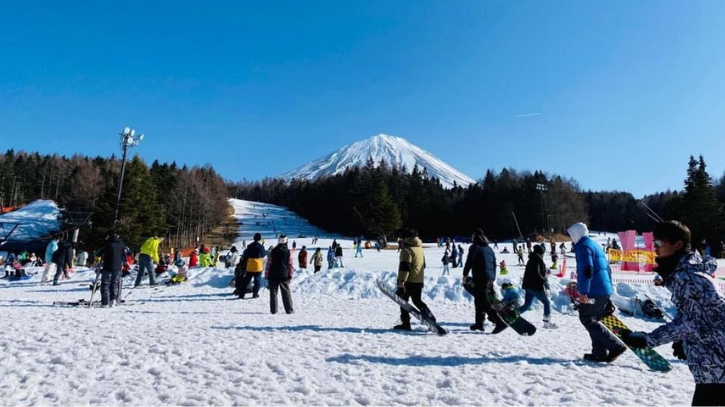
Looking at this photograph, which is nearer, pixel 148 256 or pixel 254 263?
pixel 254 263

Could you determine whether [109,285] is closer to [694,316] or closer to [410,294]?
[410,294]

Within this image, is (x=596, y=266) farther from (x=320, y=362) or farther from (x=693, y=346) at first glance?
(x=320, y=362)

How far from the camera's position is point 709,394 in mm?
2465

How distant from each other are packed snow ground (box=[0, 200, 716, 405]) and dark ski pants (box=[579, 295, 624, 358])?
254mm

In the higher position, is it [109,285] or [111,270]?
[111,270]

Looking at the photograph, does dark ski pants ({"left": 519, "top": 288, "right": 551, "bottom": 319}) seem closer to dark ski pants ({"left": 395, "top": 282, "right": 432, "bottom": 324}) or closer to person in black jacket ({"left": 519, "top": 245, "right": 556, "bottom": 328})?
person in black jacket ({"left": 519, "top": 245, "right": 556, "bottom": 328})

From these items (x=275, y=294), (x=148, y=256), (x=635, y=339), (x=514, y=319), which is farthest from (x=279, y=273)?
(x=148, y=256)

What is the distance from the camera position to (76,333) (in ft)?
21.3

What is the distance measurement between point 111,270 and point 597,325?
34.2 ft

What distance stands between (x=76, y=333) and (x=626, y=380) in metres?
7.86

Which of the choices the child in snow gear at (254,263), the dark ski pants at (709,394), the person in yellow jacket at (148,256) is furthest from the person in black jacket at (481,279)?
the person in yellow jacket at (148,256)

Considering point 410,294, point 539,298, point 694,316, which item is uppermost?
point 694,316

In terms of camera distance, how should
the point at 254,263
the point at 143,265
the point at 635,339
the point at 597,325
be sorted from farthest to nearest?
the point at 143,265
the point at 254,263
the point at 597,325
the point at 635,339

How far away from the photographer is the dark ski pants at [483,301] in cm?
745
